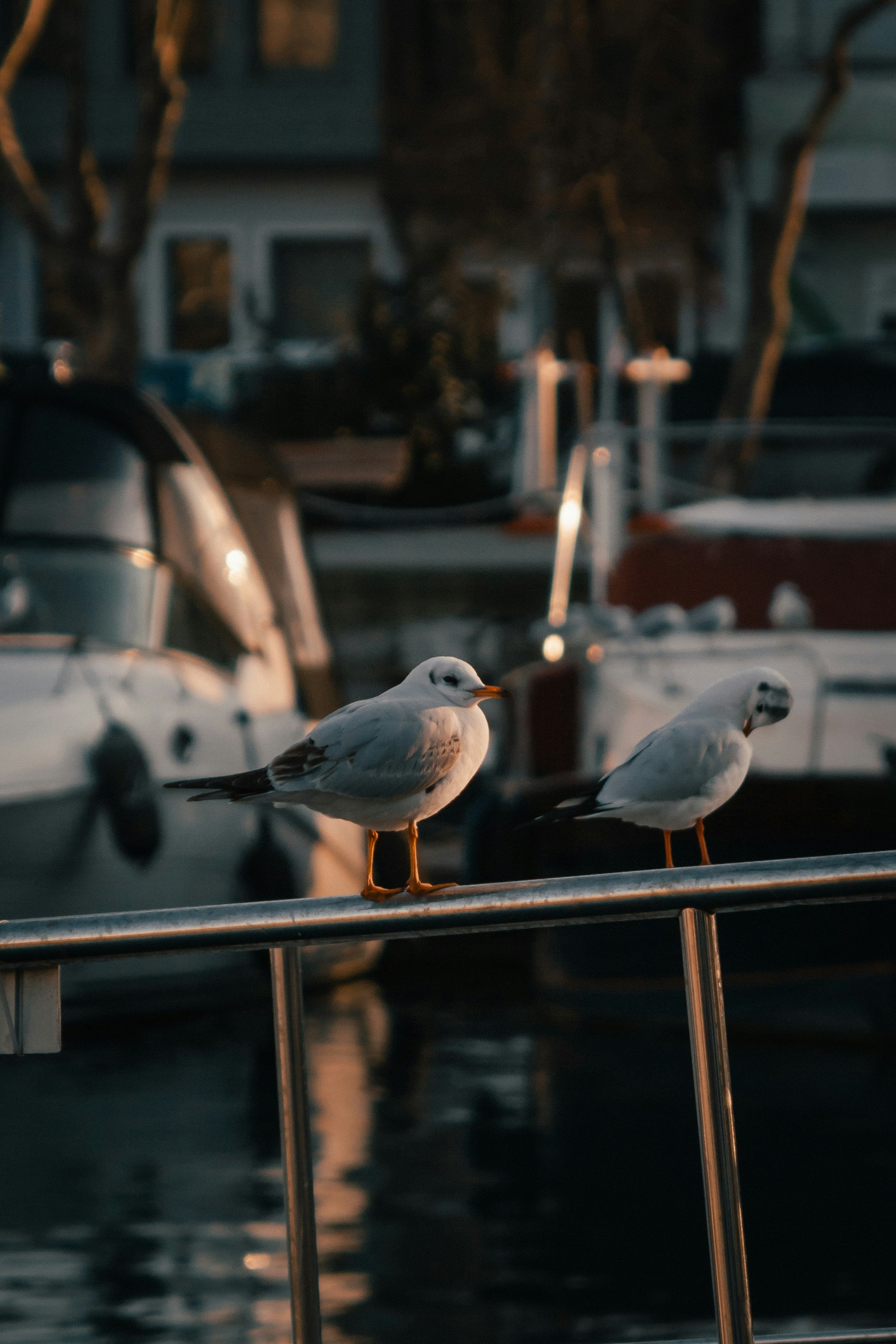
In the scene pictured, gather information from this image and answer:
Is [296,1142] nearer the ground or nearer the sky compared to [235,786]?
nearer the ground

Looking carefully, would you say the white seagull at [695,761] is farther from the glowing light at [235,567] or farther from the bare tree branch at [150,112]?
the bare tree branch at [150,112]

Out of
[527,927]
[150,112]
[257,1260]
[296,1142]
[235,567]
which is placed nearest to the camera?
[527,927]

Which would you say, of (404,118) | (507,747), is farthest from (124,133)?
(507,747)

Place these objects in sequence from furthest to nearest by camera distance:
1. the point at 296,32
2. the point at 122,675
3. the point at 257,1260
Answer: the point at 296,32, the point at 122,675, the point at 257,1260

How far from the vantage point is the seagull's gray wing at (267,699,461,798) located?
2.17 m

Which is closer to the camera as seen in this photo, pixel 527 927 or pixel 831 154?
pixel 527 927

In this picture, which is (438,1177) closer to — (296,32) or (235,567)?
(235,567)

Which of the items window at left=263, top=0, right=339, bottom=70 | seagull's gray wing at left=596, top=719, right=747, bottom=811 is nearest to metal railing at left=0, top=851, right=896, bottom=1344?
seagull's gray wing at left=596, top=719, right=747, bottom=811

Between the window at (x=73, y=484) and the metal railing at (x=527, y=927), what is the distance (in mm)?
3669

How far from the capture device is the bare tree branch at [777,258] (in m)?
16.5

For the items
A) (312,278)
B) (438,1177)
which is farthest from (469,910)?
(312,278)

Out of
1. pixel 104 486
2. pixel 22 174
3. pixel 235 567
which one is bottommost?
pixel 235 567

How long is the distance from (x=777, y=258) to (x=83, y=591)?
1302 cm

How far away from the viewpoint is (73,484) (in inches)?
230
